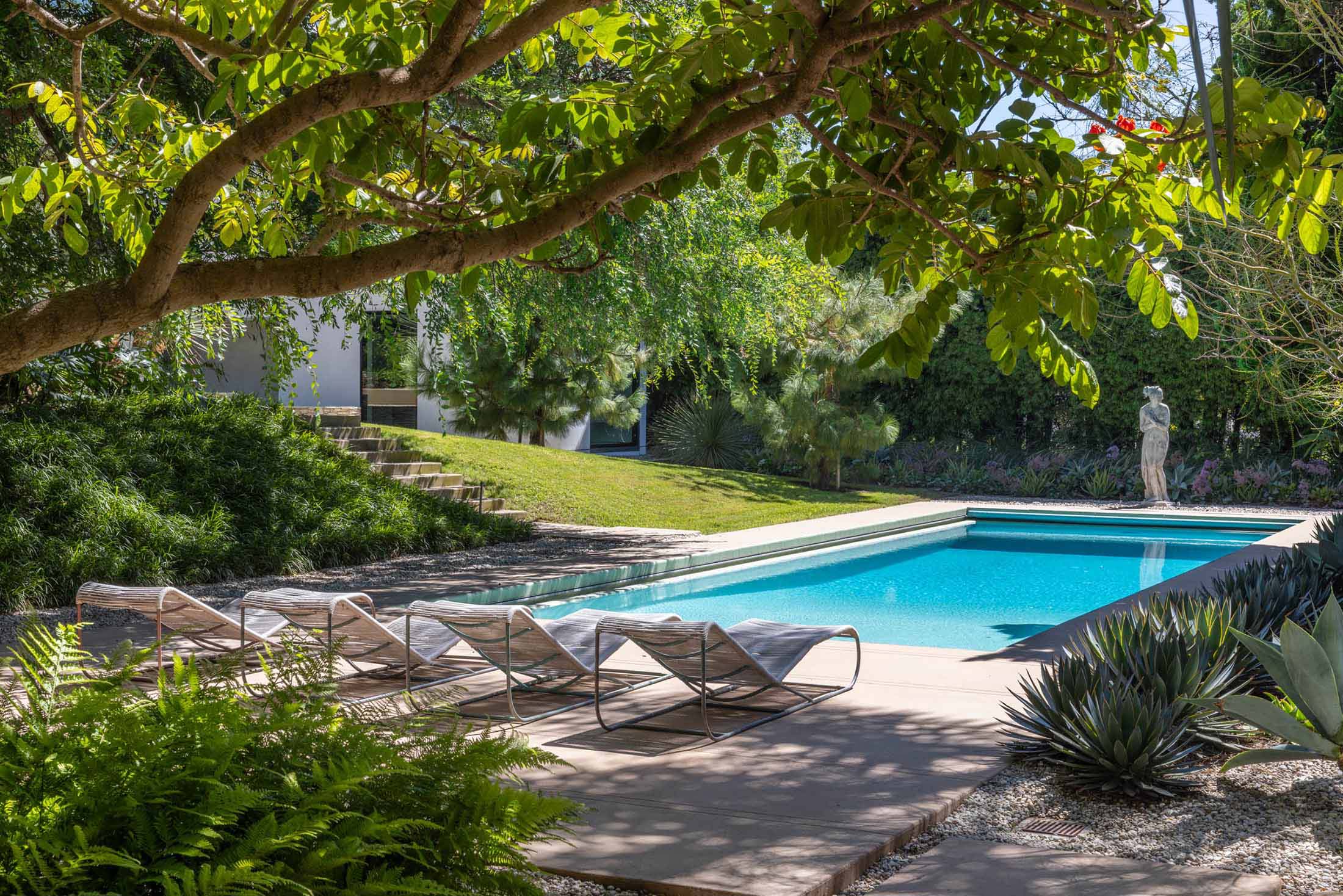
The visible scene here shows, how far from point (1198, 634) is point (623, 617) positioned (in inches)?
105

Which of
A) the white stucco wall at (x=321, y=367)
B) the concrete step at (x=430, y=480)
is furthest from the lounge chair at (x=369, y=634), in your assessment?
the white stucco wall at (x=321, y=367)

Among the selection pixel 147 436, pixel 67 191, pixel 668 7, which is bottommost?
pixel 147 436

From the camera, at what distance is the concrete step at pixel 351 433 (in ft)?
Result: 48.1

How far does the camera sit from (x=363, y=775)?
2.29 meters

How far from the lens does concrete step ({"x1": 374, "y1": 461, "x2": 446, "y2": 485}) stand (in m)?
14.4

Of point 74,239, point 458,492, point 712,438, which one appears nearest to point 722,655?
point 74,239

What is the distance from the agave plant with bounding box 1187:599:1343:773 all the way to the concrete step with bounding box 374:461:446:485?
1101 cm

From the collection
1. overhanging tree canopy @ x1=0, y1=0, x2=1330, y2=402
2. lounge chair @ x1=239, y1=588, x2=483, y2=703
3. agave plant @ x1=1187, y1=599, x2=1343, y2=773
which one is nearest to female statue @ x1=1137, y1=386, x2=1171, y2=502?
lounge chair @ x1=239, y1=588, x2=483, y2=703

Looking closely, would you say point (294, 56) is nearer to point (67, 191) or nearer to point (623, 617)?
point (67, 191)

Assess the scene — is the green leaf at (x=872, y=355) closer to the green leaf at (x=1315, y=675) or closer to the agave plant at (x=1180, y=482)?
the green leaf at (x=1315, y=675)

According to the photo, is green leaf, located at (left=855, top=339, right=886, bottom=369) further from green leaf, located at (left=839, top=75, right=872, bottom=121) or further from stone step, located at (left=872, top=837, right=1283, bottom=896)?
stone step, located at (left=872, top=837, right=1283, bottom=896)

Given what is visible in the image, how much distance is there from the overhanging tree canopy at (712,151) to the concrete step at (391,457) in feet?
34.0

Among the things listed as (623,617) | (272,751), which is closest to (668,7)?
(623,617)

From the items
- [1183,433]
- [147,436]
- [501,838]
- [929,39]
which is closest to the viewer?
[501,838]
